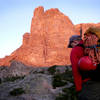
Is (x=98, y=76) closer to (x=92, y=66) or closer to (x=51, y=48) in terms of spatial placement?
(x=92, y=66)

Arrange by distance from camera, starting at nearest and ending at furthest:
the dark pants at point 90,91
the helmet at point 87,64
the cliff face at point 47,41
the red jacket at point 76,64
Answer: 1. the helmet at point 87,64
2. the dark pants at point 90,91
3. the red jacket at point 76,64
4. the cliff face at point 47,41

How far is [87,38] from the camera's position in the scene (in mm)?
2502

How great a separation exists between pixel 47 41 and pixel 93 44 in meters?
49.2

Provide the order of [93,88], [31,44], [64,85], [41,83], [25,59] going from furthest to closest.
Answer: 1. [31,44]
2. [25,59]
3. [64,85]
4. [41,83]
5. [93,88]

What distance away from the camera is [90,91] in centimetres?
248

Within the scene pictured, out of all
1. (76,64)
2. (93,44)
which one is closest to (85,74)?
(76,64)

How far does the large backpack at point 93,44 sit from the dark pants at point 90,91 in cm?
43

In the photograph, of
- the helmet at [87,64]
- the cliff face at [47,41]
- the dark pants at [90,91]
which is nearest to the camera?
the helmet at [87,64]

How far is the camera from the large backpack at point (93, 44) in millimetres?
2289

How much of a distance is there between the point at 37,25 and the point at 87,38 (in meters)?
52.8

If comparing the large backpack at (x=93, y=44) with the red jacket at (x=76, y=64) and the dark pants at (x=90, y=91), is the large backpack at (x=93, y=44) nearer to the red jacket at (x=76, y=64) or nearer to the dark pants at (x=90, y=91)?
the red jacket at (x=76, y=64)

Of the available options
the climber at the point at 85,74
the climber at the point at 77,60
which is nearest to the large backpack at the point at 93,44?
the climber at the point at 85,74

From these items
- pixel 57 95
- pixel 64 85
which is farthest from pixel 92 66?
pixel 64 85

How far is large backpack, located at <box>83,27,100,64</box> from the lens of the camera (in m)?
2.29
